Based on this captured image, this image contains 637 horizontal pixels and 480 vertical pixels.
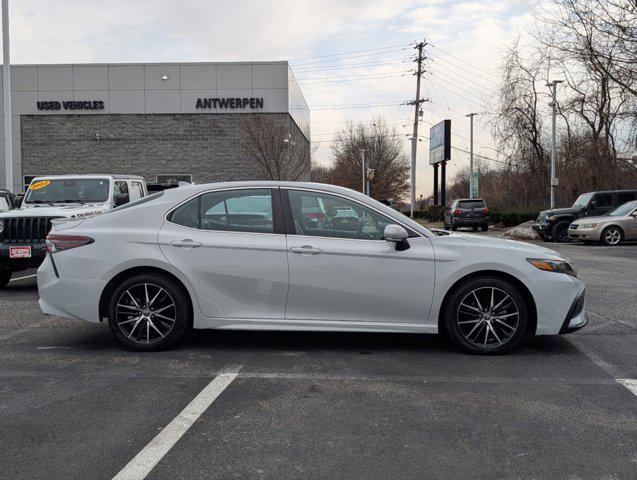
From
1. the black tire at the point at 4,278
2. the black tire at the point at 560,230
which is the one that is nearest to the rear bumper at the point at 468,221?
the black tire at the point at 560,230

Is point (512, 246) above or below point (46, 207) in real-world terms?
below

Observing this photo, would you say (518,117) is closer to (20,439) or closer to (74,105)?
(74,105)

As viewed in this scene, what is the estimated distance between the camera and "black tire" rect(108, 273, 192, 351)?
5605 mm

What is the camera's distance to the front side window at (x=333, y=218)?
18.2 feet

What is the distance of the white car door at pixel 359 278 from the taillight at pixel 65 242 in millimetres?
1941

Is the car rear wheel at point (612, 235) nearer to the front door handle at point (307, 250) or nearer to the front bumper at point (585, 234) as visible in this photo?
the front bumper at point (585, 234)

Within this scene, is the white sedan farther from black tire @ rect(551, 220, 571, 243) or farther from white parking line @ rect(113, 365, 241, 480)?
black tire @ rect(551, 220, 571, 243)

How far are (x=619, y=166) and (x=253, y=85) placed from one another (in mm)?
20481

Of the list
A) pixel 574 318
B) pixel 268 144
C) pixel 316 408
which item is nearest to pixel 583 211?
pixel 268 144

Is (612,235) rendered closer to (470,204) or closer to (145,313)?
(470,204)

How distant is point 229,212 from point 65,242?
1.57 metres

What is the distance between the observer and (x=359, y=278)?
543 centimetres

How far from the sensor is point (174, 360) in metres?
5.41

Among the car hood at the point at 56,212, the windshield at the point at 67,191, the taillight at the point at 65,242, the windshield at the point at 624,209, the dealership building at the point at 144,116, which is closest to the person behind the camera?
the taillight at the point at 65,242
